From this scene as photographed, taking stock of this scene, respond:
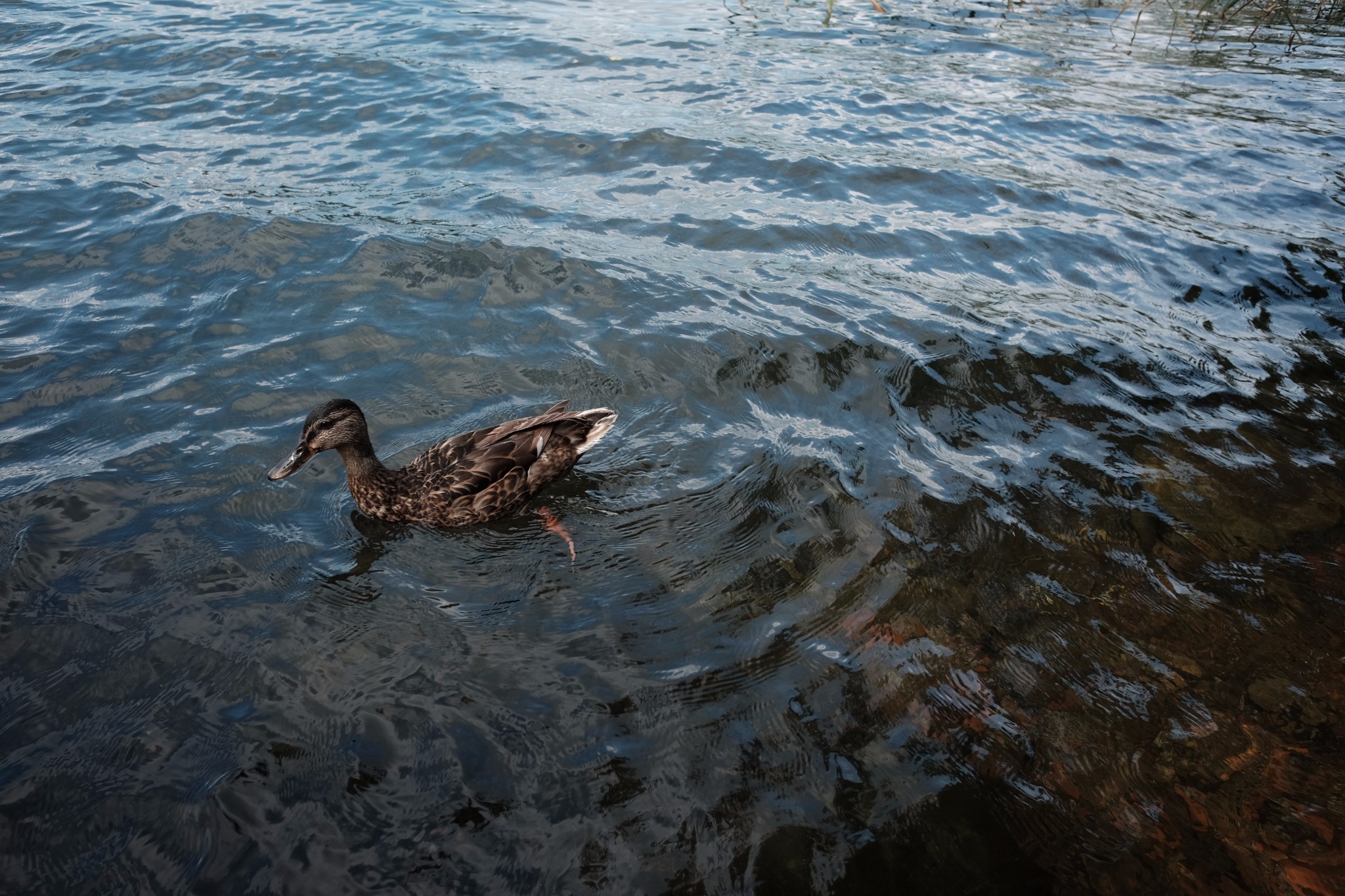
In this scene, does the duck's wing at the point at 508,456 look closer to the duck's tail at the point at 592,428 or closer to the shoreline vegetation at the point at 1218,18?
the duck's tail at the point at 592,428

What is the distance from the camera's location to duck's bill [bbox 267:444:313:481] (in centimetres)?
534

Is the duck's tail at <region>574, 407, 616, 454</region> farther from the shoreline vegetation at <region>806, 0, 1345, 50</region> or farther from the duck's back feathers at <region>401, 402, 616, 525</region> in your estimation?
the shoreline vegetation at <region>806, 0, 1345, 50</region>

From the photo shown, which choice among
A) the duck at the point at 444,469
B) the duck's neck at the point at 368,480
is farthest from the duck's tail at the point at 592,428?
the duck's neck at the point at 368,480

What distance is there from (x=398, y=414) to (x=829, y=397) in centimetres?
344

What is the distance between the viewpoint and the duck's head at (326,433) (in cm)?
533

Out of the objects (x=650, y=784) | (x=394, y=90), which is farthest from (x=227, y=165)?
(x=650, y=784)

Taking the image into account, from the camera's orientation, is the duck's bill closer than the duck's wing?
Yes

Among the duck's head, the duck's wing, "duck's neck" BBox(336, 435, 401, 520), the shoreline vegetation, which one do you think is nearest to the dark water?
"duck's neck" BBox(336, 435, 401, 520)

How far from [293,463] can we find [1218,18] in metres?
21.4

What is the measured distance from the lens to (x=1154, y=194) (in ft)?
33.3

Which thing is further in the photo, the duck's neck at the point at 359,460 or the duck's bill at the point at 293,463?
the duck's neck at the point at 359,460

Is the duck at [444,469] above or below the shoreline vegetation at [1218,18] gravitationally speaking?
below

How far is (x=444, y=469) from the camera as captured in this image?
5.55 metres

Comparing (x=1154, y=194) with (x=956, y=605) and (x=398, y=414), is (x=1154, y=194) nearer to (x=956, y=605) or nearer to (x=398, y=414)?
(x=956, y=605)
